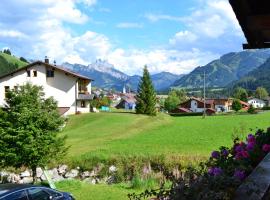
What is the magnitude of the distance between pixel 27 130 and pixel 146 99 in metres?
50.6

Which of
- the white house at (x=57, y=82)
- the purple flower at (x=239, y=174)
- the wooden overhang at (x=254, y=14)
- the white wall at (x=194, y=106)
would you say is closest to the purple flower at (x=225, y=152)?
the purple flower at (x=239, y=174)

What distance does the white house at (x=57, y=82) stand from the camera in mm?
66000

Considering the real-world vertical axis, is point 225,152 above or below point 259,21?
below

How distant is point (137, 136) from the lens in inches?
1843

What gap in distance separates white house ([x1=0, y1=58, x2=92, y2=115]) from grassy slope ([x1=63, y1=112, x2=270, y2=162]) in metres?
4.88

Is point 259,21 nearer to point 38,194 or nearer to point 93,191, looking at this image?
point 38,194

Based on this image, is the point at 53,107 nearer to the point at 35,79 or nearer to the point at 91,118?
the point at 91,118

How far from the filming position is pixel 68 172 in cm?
2967

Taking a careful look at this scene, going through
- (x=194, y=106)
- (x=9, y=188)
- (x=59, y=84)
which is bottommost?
(x=9, y=188)

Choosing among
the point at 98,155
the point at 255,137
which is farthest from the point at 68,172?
the point at 255,137

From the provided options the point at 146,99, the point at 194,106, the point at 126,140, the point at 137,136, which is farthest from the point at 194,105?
the point at 126,140

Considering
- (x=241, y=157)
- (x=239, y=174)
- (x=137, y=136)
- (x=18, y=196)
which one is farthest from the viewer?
(x=137, y=136)

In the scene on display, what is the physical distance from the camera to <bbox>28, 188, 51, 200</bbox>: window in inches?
466

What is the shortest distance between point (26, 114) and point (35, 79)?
45594 mm
